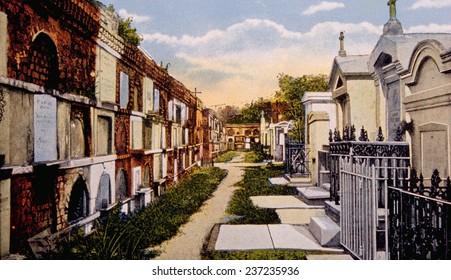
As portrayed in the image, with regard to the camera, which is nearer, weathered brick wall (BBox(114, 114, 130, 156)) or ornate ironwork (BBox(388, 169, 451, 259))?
ornate ironwork (BBox(388, 169, 451, 259))

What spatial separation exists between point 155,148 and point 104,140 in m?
1.89

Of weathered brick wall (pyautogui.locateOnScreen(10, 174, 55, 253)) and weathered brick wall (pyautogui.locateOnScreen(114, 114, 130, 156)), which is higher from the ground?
weathered brick wall (pyautogui.locateOnScreen(114, 114, 130, 156))

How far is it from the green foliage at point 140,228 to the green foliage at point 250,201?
0.58 meters

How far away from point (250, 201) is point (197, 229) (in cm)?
140

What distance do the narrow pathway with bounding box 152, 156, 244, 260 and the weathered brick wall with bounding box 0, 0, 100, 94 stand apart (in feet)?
6.27

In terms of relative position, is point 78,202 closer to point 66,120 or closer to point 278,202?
point 66,120

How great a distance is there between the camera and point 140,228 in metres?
4.02

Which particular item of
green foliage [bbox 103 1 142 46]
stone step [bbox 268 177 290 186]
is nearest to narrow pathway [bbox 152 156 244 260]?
stone step [bbox 268 177 290 186]

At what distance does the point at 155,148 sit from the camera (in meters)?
5.91

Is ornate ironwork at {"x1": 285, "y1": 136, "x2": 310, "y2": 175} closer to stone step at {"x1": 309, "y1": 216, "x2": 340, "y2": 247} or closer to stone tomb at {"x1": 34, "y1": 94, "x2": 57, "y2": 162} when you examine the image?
stone step at {"x1": 309, "y1": 216, "x2": 340, "y2": 247}

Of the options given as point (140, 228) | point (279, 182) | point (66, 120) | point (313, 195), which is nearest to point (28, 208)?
point (66, 120)

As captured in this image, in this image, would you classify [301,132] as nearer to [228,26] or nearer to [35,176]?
[228,26]

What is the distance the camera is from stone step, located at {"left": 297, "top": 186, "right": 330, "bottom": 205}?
562cm
